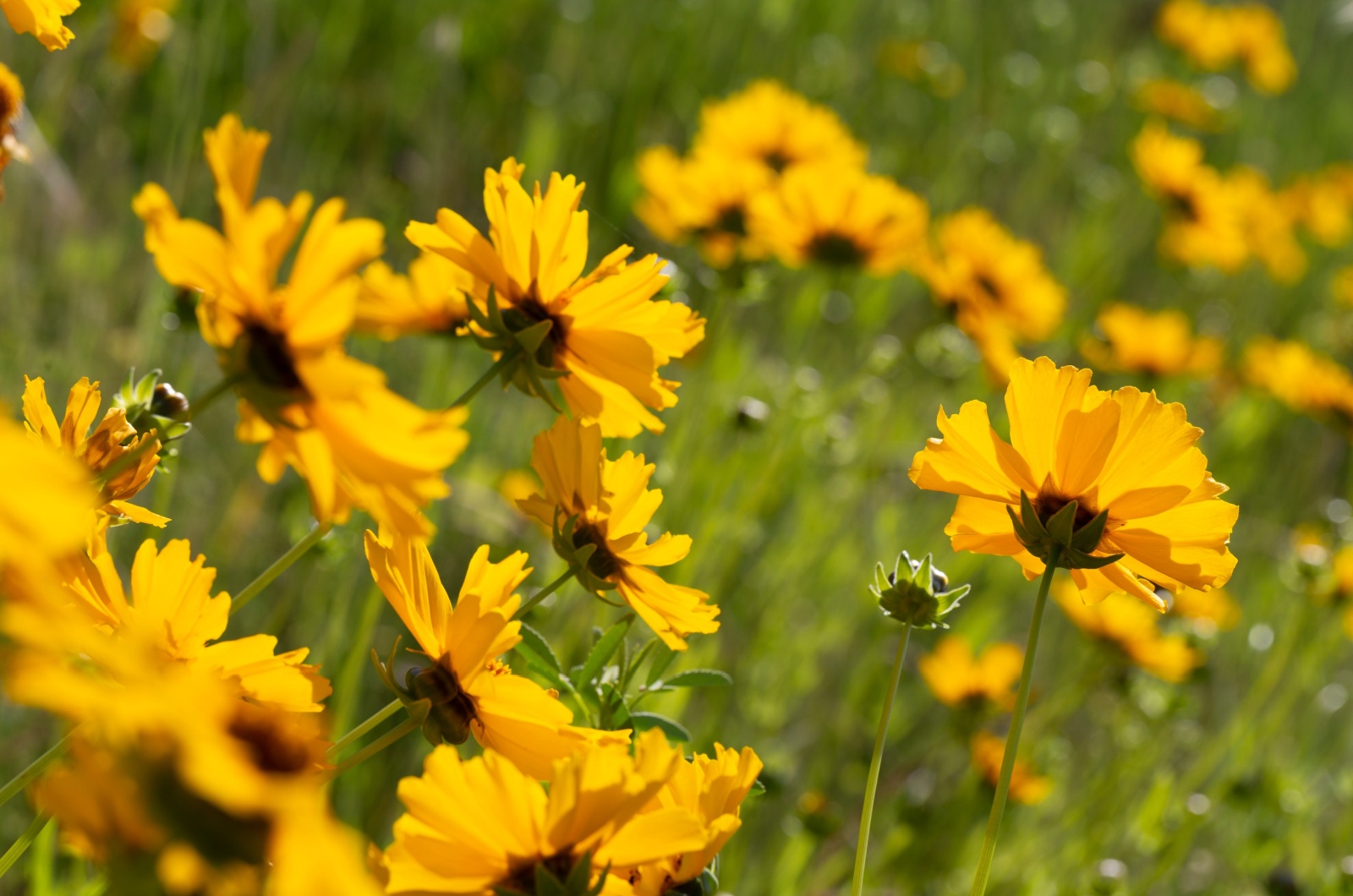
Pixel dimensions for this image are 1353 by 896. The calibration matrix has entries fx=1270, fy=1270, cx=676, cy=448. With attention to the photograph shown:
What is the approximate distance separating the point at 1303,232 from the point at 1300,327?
518 millimetres

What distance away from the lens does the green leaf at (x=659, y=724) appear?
0.77 m

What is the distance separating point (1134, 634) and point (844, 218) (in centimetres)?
73

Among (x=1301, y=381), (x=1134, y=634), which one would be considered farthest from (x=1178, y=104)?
(x=1134, y=634)

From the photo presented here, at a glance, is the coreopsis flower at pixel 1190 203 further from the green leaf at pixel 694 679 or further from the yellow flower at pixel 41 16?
the yellow flower at pixel 41 16

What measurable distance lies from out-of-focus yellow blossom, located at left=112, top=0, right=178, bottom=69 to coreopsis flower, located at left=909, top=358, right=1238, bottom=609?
1902 mm

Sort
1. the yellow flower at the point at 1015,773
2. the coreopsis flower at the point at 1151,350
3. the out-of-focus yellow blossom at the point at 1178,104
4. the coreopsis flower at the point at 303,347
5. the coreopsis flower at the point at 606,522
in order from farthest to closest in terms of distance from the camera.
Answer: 1. the out-of-focus yellow blossom at the point at 1178,104
2. the coreopsis flower at the point at 1151,350
3. the yellow flower at the point at 1015,773
4. the coreopsis flower at the point at 606,522
5. the coreopsis flower at the point at 303,347

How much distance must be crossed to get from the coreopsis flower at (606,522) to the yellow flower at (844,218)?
3.66 ft

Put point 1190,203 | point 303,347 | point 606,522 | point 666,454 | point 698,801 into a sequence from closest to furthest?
point 303,347 → point 698,801 → point 606,522 → point 666,454 → point 1190,203

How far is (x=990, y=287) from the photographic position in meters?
2.28

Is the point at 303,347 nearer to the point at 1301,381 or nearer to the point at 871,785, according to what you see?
the point at 871,785

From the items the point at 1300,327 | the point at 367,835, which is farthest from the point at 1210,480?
the point at 1300,327

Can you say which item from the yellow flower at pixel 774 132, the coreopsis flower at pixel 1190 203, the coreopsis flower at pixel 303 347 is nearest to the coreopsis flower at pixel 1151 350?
the coreopsis flower at pixel 1190 203

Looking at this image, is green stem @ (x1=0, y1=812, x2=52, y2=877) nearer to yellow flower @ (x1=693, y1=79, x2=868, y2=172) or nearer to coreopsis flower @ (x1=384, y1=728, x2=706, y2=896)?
coreopsis flower @ (x1=384, y1=728, x2=706, y2=896)

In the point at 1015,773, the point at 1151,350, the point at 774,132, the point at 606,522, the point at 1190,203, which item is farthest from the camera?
the point at 1190,203
